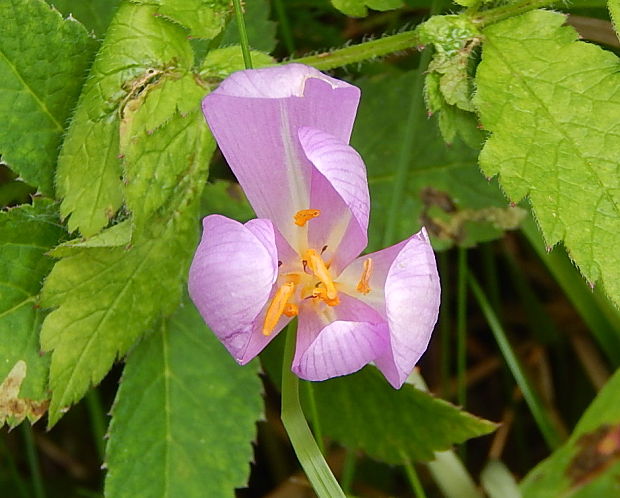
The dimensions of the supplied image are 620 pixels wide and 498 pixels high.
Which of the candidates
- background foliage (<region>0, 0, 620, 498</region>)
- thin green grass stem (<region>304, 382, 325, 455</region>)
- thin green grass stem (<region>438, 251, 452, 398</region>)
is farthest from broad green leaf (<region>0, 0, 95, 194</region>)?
thin green grass stem (<region>438, 251, 452, 398</region>)

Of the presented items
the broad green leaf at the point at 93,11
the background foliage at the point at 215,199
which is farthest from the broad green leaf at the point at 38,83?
the broad green leaf at the point at 93,11

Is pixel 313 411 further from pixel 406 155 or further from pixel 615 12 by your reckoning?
pixel 615 12

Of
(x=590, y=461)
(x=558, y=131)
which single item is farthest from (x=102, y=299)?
(x=590, y=461)

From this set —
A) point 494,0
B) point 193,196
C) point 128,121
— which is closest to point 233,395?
point 193,196

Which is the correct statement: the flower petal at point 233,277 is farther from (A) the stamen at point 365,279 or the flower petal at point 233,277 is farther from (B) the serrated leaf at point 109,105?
(B) the serrated leaf at point 109,105

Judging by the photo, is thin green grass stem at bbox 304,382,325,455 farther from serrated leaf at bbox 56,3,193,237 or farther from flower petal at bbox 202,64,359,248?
serrated leaf at bbox 56,3,193,237
